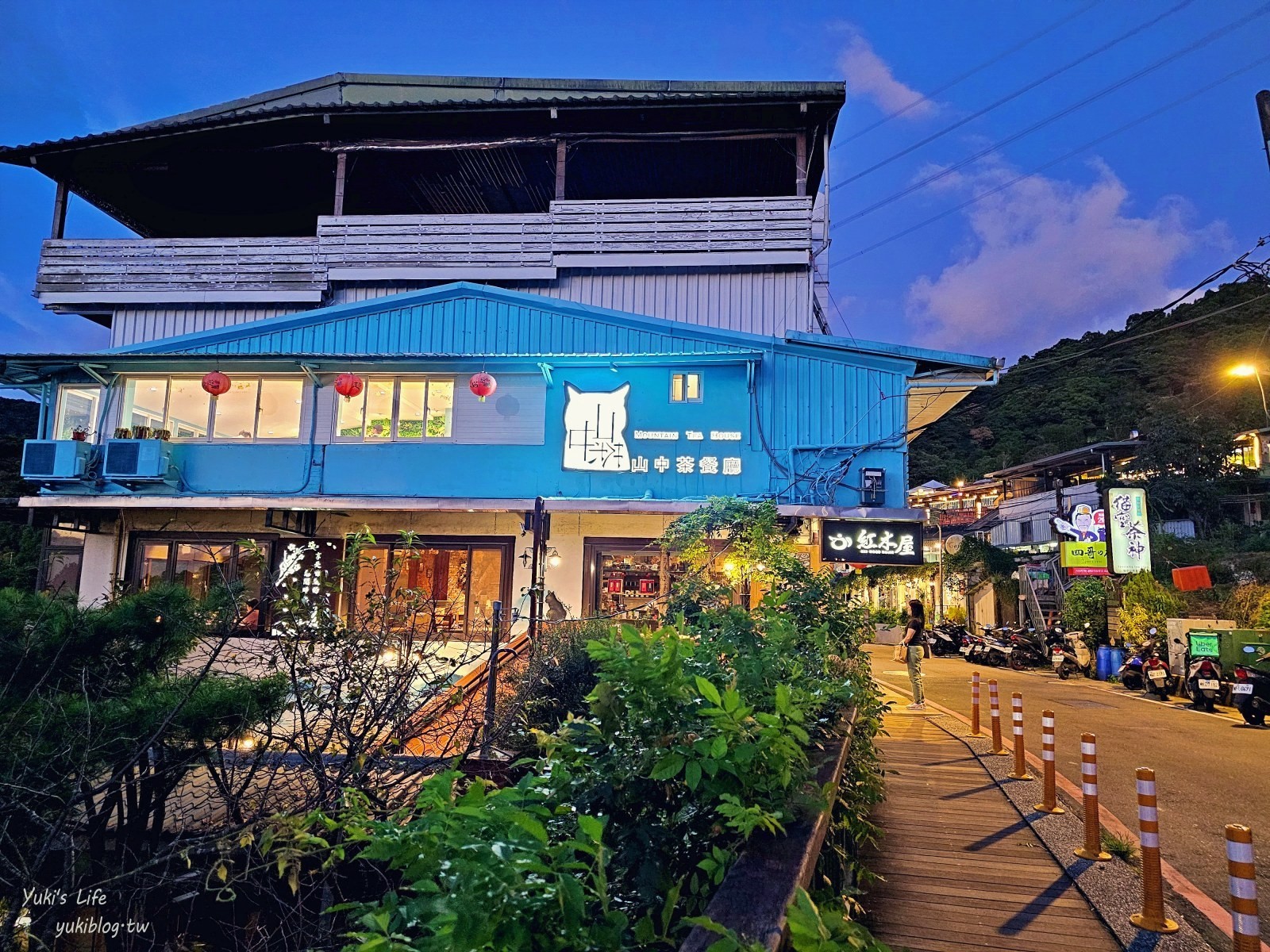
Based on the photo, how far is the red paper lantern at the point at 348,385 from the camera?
544 inches

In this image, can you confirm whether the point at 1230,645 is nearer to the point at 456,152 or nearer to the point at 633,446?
the point at 633,446

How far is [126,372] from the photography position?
14.8 metres

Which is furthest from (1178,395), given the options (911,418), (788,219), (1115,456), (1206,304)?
(788,219)

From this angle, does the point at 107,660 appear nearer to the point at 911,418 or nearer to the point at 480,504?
the point at 480,504

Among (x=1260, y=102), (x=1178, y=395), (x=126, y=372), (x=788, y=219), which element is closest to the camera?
(x=1260, y=102)

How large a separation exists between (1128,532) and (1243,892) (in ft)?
61.1

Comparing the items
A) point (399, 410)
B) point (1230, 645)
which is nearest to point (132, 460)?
point (399, 410)

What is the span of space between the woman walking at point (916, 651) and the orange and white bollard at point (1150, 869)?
7.68 m

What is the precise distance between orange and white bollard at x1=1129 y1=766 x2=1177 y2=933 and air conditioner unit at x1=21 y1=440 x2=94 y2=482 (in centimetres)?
1659

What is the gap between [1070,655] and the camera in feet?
63.3

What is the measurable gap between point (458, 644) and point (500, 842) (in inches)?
524

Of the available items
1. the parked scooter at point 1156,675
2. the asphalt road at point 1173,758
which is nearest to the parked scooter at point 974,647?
the asphalt road at point 1173,758

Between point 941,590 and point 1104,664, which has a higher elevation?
point 941,590

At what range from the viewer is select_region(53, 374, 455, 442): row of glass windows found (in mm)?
14500
